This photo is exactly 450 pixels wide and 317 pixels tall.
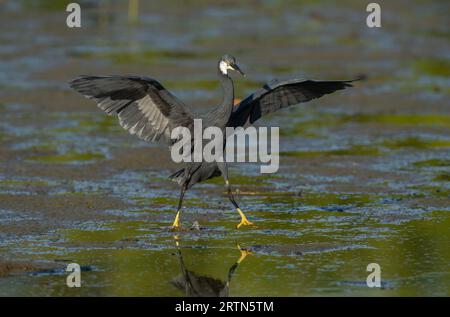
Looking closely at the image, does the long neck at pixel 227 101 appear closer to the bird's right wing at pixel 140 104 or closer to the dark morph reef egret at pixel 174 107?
the dark morph reef egret at pixel 174 107

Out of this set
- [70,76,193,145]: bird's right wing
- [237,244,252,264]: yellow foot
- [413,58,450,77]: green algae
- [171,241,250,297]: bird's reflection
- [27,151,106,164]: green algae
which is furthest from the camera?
[413,58,450,77]: green algae

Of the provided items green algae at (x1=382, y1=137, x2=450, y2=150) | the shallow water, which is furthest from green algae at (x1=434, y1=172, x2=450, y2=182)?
green algae at (x1=382, y1=137, x2=450, y2=150)

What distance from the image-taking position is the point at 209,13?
99.3 feet

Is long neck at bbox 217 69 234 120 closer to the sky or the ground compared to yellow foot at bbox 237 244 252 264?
closer to the sky

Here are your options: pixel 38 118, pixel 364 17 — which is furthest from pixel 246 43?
pixel 38 118

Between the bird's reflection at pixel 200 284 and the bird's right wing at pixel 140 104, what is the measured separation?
6.65 feet

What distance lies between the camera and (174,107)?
9391mm

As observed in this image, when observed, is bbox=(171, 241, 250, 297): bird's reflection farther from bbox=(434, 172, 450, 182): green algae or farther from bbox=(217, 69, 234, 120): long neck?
bbox=(434, 172, 450, 182): green algae

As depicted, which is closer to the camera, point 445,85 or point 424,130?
point 424,130

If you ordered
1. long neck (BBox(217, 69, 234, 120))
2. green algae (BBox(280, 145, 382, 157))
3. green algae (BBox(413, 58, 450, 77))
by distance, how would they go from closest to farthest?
1. long neck (BBox(217, 69, 234, 120))
2. green algae (BBox(280, 145, 382, 157))
3. green algae (BBox(413, 58, 450, 77))

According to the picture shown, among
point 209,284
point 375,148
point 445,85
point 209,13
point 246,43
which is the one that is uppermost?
point 209,13

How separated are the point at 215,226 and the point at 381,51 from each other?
44.8ft

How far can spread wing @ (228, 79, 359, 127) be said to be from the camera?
31.9 feet

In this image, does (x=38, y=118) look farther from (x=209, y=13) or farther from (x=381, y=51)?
(x=209, y=13)
